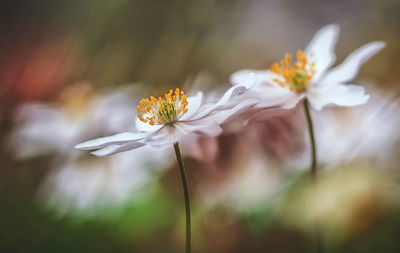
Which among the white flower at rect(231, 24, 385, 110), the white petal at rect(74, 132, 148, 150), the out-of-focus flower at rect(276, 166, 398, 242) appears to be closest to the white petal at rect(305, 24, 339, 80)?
the white flower at rect(231, 24, 385, 110)

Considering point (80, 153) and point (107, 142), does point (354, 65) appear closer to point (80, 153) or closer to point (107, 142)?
point (107, 142)

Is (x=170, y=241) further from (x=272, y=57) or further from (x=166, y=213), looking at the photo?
(x=272, y=57)

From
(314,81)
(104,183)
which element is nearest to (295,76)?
(314,81)

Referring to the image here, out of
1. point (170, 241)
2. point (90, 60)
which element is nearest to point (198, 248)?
A: point (170, 241)

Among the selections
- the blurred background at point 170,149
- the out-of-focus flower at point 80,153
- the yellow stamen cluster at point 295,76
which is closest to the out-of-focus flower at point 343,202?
the blurred background at point 170,149

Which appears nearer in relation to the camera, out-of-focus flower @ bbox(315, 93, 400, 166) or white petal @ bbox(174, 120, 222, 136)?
white petal @ bbox(174, 120, 222, 136)

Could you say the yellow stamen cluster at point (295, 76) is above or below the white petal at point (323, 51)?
below

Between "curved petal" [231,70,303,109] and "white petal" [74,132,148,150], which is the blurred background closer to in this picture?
"curved petal" [231,70,303,109]

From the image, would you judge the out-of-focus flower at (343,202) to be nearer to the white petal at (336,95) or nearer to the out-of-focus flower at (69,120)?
the white petal at (336,95)
